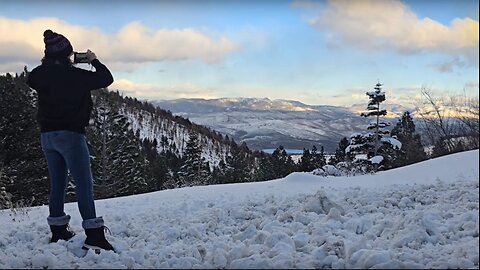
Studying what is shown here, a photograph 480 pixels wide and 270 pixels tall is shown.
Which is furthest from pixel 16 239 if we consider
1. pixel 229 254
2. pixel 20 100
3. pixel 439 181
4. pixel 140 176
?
pixel 140 176

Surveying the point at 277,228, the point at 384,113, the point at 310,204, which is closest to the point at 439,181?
the point at 310,204

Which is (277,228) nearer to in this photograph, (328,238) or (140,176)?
(328,238)

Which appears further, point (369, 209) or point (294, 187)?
point (294, 187)

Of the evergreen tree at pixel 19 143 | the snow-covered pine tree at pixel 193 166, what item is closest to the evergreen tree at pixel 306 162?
the snow-covered pine tree at pixel 193 166

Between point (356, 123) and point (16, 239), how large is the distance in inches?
1192

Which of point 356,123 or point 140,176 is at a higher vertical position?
point 356,123

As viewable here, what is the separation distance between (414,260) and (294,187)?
4336 mm

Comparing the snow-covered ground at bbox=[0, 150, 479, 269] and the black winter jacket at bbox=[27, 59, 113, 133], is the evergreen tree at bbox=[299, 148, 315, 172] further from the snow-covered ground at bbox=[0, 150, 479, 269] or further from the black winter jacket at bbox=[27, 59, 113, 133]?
the black winter jacket at bbox=[27, 59, 113, 133]

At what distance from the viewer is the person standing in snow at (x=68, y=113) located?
12.7 ft

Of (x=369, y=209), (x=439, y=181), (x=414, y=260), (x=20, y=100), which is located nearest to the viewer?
(x=414, y=260)

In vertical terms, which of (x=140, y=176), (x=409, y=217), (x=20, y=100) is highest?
Answer: (x=20, y=100)

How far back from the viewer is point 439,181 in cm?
624

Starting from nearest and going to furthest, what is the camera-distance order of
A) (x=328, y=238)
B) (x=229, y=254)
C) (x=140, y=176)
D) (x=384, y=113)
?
(x=229, y=254)
(x=328, y=238)
(x=384, y=113)
(x=140, y=176)

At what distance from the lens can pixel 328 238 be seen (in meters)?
3.99
